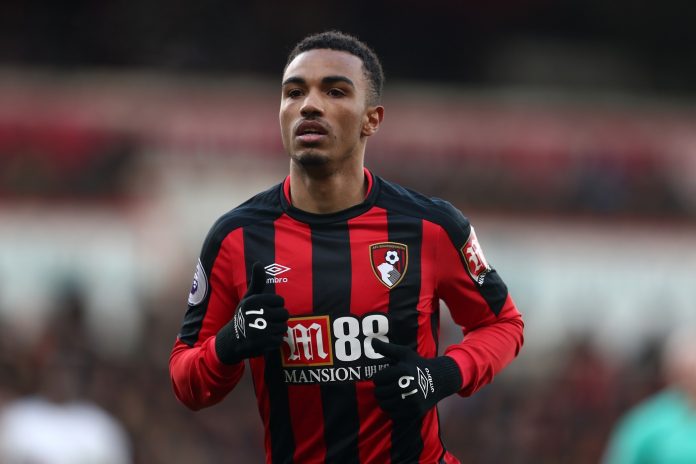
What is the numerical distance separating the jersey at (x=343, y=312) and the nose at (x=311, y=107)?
0.35 metres

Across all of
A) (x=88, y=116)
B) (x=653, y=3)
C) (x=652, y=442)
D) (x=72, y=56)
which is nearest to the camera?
(x=652, y=442)

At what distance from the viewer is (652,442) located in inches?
229

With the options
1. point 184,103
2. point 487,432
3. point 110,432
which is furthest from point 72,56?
point 110,432

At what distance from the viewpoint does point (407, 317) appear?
404 cm

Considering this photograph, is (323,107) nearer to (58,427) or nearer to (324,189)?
(324,189)

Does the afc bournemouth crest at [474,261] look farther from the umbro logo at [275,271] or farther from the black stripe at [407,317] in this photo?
the umbro logo at [275,271]

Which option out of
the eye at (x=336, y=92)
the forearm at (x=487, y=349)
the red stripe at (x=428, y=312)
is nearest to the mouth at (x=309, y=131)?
the eye at (x=336, y=92)

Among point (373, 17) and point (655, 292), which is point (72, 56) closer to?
point (373, 17)

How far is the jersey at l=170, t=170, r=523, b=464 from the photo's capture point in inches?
156

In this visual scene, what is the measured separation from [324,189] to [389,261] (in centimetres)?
33

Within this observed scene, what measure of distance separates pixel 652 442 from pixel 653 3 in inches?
690

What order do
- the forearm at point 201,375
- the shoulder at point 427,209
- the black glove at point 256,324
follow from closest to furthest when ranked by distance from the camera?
the black glove at point 256,324
the forearm at point 201,375
the shoulder at point 427,209

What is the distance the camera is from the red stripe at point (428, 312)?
4.08m

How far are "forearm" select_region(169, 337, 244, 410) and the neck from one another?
0.57 meters
